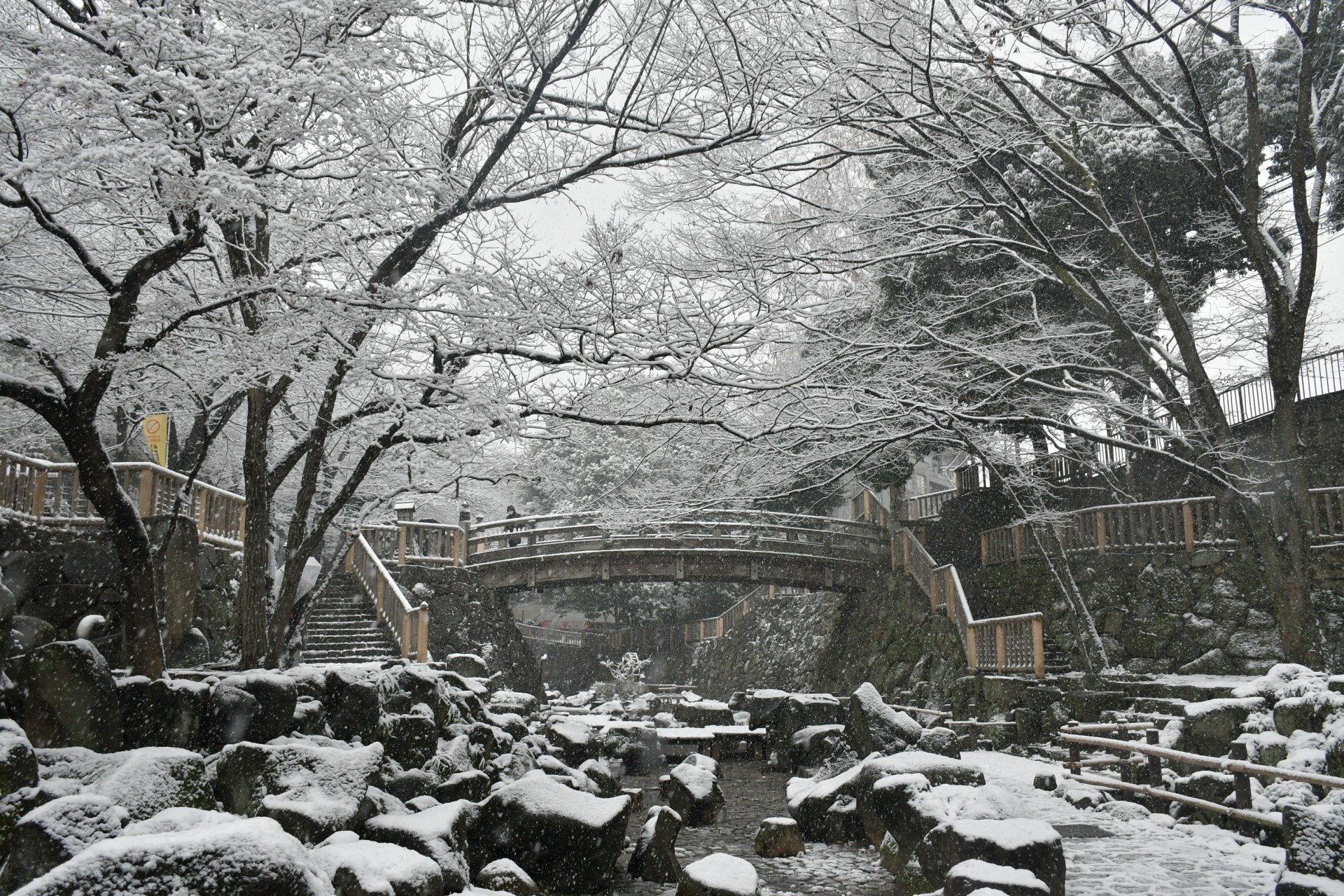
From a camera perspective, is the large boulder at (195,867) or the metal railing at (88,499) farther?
the metal railing at (88,499)

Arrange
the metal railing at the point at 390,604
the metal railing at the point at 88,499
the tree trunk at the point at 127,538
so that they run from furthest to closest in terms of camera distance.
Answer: the metal railing at the point at 390,604 → the metal railing at the point at 88,499 → the tree trunk at the point at 127,538

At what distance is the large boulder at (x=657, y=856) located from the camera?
684 cm

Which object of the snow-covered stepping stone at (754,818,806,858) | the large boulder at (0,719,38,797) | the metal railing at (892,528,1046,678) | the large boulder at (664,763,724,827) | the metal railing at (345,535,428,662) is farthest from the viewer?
the metal railing at (345,535,428,662)

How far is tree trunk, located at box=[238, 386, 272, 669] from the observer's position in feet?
26.6

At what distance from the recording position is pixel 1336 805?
481cm

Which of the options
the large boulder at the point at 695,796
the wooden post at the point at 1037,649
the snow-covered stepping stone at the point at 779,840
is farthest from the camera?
the wooden post at the point at 1037,649

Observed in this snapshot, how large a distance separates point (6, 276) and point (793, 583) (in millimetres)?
18057

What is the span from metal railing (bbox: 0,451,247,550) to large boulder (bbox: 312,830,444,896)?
15.9 feet

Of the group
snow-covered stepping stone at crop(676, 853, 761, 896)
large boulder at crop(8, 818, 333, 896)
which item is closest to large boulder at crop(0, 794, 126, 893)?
large boulder at crop(8, 818, 333, 896)

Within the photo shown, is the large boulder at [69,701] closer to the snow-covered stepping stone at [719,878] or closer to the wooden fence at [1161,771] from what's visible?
the snow-covered stepping stone at [719,878]

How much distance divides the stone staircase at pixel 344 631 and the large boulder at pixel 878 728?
25.9ft

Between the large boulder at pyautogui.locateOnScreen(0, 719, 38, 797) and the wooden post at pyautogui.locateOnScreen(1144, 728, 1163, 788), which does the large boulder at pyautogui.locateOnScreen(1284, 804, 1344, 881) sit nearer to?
the wooden post at pyautogui.locateOnScreen(1144, 728, 1163, 788)

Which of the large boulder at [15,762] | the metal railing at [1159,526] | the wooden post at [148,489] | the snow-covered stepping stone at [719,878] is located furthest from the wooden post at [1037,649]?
the wooden post at [148,489]

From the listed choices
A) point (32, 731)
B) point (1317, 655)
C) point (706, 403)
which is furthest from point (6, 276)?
point (1317, 655)
